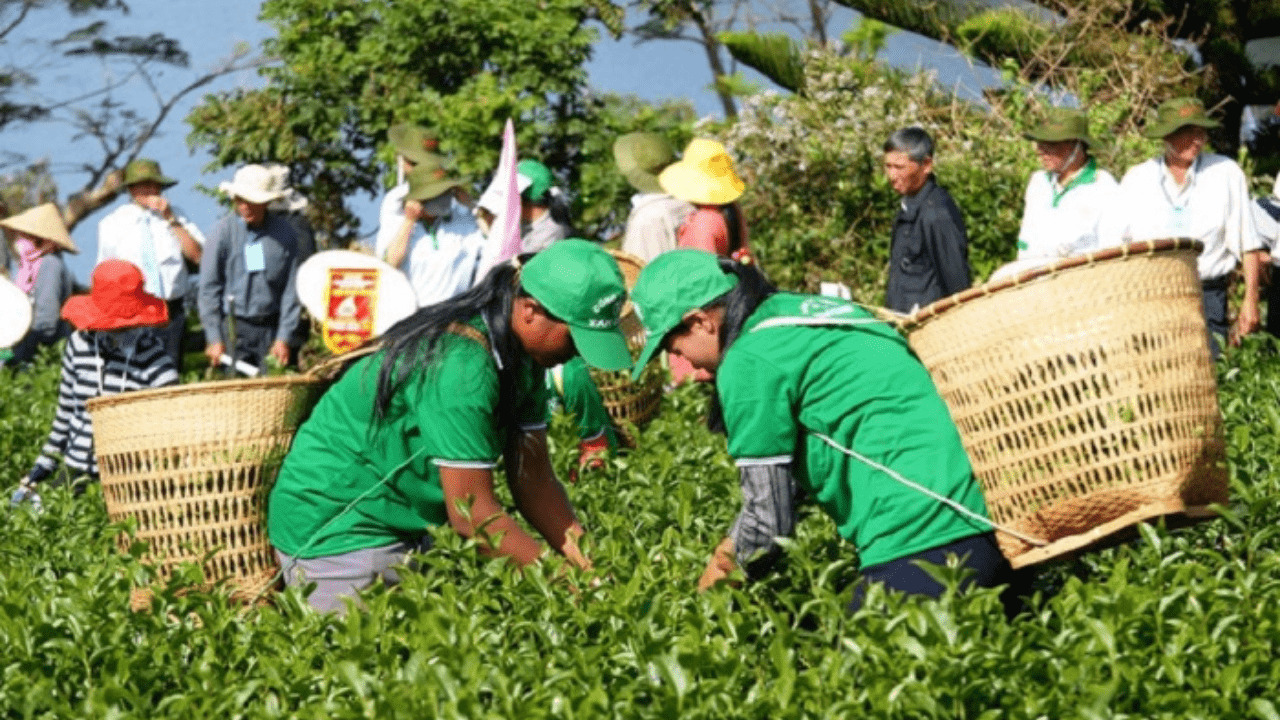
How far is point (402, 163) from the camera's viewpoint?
10680 millimetres

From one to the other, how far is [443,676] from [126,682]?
2.68 feet

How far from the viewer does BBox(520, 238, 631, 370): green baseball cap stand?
466 centimetres

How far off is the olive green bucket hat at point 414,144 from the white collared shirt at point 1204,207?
3.42 metres

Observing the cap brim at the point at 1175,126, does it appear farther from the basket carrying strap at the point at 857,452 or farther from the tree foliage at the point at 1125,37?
the basket carrying strap at the point at 857,452

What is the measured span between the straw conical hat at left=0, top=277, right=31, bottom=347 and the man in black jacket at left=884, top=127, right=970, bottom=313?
423 centimetres

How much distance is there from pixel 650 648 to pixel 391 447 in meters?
1.38

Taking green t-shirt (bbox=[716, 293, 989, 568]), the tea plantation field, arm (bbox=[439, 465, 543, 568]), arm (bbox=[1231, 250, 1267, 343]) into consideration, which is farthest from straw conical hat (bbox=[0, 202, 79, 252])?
green t-shirt (bbox=[716, 293, 989, 568])

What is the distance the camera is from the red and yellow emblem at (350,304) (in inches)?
357

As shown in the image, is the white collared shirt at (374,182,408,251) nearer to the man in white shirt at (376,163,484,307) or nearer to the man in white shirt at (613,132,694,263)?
the man in white shirt at (376,163,484,307)

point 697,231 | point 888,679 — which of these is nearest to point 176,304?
point 697,231

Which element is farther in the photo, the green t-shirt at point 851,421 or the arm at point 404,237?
the arm at point 404,237

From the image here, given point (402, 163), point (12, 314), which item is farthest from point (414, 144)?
point (12, 314)

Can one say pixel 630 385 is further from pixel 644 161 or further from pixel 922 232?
pixel 644 161

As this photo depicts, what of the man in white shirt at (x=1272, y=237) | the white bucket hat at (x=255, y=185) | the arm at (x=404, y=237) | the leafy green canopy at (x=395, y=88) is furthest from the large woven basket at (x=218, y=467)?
the leafy green canopy at (x=395, y=88)
